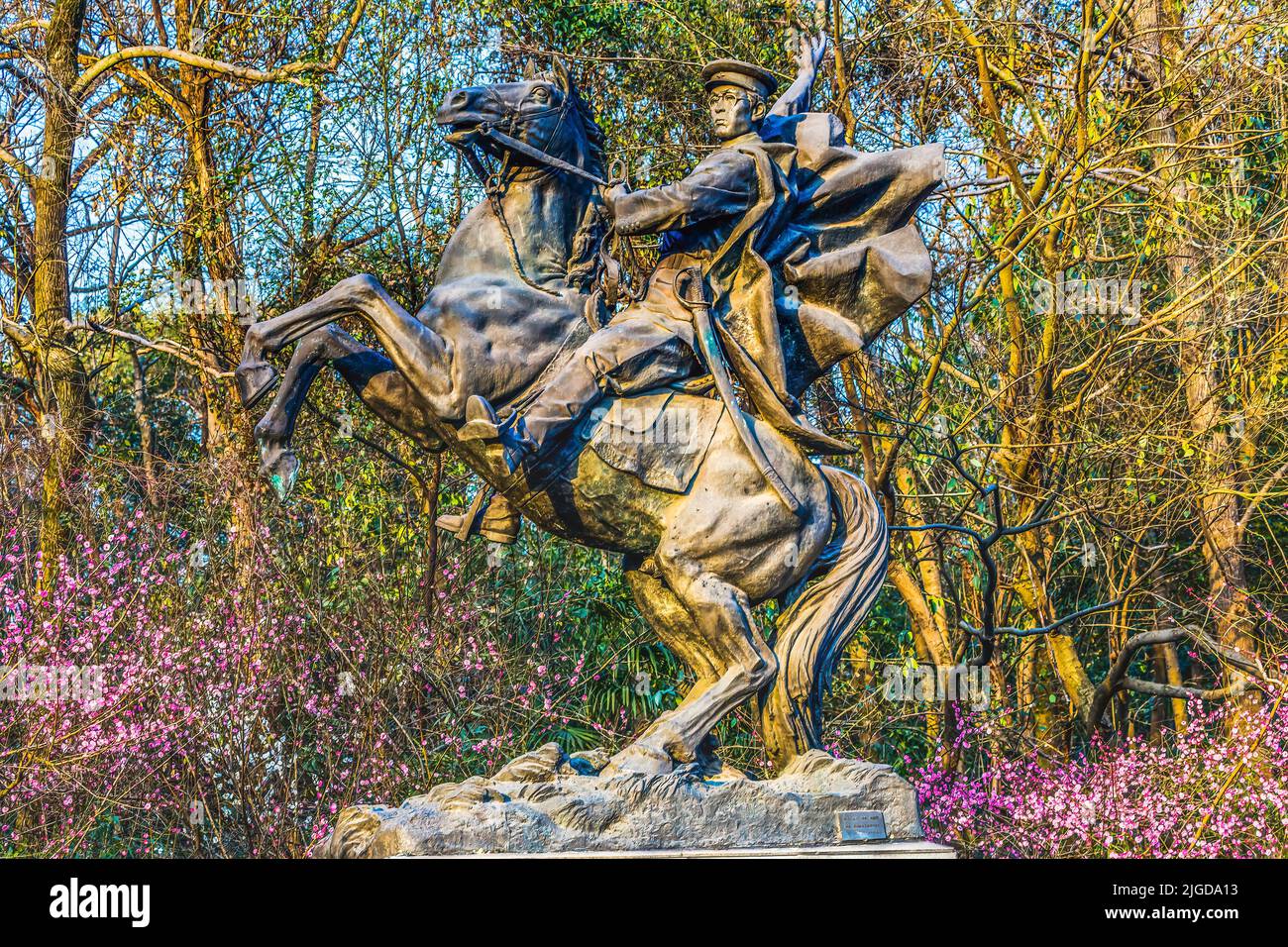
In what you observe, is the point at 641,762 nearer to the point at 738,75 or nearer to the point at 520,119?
the point at 520,119

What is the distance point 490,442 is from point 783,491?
42.2 inches

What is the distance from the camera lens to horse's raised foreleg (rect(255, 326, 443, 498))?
5.50 m

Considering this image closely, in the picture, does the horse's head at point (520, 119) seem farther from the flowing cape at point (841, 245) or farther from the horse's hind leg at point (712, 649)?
the horse's hind leg at point (712, 649)

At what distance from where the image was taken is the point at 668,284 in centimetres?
602

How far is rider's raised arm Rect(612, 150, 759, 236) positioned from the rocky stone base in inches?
73.8

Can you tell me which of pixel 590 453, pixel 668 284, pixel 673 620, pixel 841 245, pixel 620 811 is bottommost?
pixel 620 811

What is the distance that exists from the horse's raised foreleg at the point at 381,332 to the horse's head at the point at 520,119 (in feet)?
2.38

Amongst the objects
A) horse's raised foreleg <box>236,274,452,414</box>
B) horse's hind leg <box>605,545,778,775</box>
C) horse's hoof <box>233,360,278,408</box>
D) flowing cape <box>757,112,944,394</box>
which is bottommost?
horse's hind leg <box>605,545,778,775</box>

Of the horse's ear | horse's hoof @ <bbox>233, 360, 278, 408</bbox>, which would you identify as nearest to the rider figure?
the horse's ear

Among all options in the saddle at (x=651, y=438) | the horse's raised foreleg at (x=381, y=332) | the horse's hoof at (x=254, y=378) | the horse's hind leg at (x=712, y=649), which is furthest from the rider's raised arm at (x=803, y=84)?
the horse's hoof at (x=254, y=378)

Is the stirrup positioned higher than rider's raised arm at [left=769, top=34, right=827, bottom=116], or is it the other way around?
rider's raised arm at [left=769, top=34, right=827, bottom=116]

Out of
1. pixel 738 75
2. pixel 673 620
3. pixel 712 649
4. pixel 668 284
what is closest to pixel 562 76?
pixel 738 75

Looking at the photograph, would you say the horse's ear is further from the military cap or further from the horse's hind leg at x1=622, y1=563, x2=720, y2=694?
the horse's hind leg at x1=622, y1=563, x2=720, y2=694

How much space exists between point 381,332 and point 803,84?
198 centimetres
